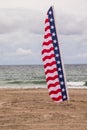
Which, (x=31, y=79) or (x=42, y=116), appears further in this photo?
(x=31, y=79)

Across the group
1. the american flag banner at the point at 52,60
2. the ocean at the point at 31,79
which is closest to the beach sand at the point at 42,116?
the american flag banner at the point at 52,60

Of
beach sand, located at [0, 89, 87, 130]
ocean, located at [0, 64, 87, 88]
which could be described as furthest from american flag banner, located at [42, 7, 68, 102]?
ocean, located at [0, 64, 87, 88]

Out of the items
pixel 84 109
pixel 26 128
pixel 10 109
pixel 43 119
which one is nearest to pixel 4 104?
pixel 10 109

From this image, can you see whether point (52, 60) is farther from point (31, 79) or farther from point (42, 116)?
point (31, 79)

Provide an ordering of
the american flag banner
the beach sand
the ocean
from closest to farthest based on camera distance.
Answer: the american flag banner, the beach sand, the ocean

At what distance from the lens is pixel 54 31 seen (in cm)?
934

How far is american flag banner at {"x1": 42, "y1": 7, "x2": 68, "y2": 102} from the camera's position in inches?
367

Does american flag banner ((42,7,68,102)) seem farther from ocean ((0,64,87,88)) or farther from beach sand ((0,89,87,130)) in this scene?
ocean ((0,64,87,88))

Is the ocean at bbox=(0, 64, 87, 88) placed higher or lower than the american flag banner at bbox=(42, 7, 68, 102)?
higher

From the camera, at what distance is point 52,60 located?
9.32m

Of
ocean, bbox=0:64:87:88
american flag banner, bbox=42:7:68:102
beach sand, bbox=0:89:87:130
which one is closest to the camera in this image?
american flag banner, bbox=42:7:68:102

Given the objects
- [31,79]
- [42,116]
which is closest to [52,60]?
[42,116]

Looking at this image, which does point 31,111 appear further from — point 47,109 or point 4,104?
point 4,104

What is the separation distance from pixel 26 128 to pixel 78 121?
2485mm
